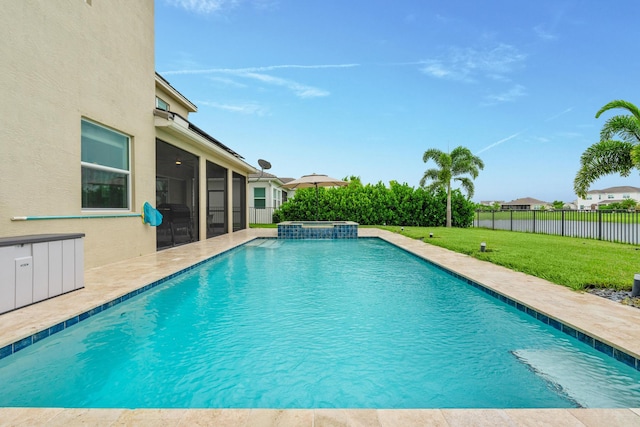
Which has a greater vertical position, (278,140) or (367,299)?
(278,140)

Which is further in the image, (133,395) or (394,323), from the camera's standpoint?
(394,323)

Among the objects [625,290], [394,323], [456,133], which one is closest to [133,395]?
[394,323]

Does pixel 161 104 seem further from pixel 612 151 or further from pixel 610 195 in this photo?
pixel 610 195

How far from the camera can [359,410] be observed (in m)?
2.06

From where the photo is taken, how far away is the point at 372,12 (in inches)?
606

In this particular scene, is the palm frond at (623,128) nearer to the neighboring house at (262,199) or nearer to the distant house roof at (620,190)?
the neighboring house at (262,199)

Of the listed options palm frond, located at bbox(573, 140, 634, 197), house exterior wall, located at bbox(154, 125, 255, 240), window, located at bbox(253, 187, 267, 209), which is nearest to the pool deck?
house exterior wall, located at bbox(154, 125, 255, 240)

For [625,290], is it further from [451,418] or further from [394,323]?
[451,418]

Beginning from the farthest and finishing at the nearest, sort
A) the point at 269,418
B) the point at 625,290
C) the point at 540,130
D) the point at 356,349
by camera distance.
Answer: the point at 540,130
the point at 625,290
the point at 356,349
the point at 269,418

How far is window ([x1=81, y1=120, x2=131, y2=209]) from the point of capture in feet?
21.4

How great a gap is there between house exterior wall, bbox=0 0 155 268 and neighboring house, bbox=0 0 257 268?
2 centimetres

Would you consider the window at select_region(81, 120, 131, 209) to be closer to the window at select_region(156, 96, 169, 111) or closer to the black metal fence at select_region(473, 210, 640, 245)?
the window at select_region(156, 96, 169, 111)

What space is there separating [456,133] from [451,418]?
2366 centimetres

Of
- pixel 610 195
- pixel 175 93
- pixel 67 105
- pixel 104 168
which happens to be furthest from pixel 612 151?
pixel 610 195
